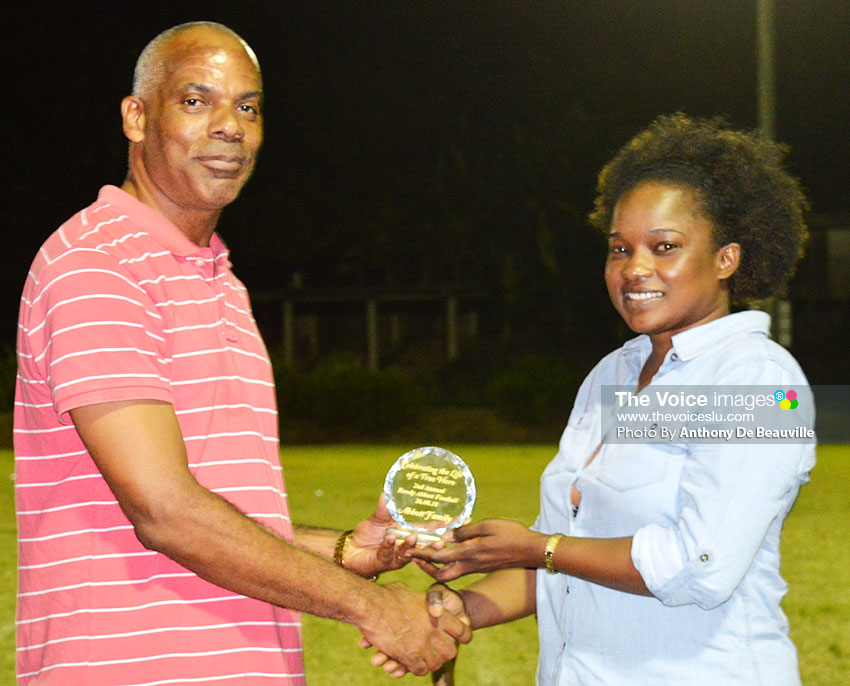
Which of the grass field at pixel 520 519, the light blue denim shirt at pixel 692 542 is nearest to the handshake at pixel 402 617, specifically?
the light blue denim shirt at pixel 692 542

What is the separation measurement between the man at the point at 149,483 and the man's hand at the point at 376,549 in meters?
0.59

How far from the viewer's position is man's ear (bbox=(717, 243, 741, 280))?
302 centimetres

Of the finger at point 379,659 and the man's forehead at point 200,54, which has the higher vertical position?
the man's forehead at point 200,54

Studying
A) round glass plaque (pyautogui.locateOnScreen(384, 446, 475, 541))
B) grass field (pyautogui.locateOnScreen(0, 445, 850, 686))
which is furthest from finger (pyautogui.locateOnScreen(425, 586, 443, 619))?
grass field (pyautogui.locateOnScreen(0, 445, 850, 686))

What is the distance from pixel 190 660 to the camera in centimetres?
256

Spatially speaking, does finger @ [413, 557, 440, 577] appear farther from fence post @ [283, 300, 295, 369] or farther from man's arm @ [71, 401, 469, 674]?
fence post @ [283, 300, 295, 369]

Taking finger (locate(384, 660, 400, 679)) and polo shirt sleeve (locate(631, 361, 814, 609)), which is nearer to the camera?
polo shirt sleeve (locate(631, 361, 814, 609))

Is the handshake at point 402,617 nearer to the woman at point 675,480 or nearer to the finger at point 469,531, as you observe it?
the woman at point 675,480

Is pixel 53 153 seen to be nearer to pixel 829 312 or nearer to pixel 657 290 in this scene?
pixel 829 312

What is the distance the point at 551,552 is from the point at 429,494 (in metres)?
0.63

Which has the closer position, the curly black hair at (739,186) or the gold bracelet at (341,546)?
the curly black hair at (739,186)

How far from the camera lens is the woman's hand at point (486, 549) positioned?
2930 mm

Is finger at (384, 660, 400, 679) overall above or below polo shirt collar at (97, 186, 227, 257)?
below

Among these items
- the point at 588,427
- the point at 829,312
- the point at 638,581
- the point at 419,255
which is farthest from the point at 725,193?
the point at 419,255
